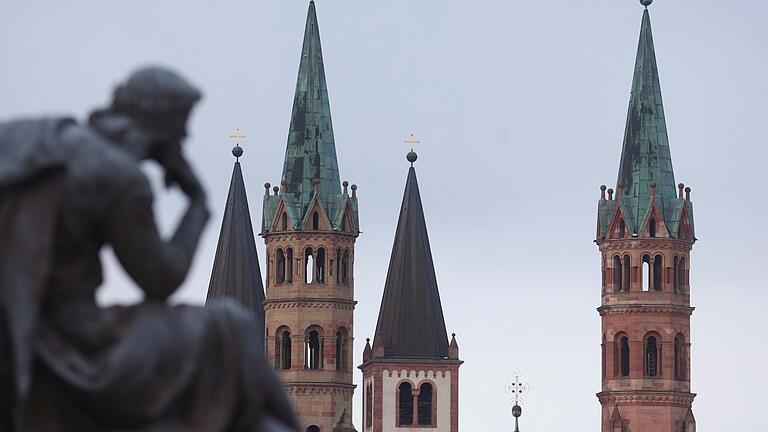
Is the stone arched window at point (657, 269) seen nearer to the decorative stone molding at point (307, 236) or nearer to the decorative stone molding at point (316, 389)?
the decorative stone molding at point (307, 236)

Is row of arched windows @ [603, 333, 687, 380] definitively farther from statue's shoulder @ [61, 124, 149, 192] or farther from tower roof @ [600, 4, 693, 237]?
statue's shoulder @ [61, 124, 149, 192]

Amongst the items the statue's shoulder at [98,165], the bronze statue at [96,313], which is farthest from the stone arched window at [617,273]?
the statue's shoulder at [98,165]

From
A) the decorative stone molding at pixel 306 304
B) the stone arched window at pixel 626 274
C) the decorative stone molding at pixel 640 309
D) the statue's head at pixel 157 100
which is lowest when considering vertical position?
the statue's head at pixel 157 100

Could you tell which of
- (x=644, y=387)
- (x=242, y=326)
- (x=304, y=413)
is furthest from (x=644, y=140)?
(x=242, y=326)

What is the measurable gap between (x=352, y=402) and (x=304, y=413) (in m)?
1.64

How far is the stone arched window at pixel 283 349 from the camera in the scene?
257ft

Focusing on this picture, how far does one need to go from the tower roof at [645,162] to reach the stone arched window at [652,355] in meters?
3.01

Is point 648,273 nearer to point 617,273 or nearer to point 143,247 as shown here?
point 617,273

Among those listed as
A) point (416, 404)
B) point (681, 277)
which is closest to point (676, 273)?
point (681, 277)

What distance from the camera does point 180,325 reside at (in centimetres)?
642

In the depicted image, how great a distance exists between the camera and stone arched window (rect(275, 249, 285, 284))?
78625 millimetres

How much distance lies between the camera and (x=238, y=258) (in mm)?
80062

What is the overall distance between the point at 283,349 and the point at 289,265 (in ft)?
7.72

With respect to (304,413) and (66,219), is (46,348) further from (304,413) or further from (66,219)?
(304,413)
